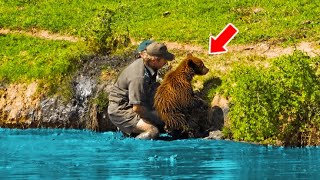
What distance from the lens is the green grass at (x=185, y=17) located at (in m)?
19.6

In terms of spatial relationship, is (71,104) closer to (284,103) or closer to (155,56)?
(155,56)

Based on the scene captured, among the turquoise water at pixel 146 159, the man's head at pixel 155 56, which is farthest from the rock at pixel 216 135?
the man's head at pixel 155 56

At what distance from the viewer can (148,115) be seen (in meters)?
15.9

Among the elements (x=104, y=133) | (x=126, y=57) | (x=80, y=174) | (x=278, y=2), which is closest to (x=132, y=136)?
(x=104, y=133)

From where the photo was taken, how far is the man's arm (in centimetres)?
1579

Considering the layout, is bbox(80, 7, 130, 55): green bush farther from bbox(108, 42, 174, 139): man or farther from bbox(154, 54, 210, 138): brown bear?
bbox(154, 54, 210, 138): brown bear

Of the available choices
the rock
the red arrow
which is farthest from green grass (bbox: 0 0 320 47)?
the rock

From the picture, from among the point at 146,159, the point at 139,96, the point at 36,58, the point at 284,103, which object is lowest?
the point at 146,159

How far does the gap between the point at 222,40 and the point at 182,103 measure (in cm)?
360

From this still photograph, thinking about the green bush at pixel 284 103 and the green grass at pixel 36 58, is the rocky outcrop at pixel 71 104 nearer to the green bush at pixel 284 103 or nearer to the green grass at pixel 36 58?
the green grass at pixel 36 58

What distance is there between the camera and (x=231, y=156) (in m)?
13.8

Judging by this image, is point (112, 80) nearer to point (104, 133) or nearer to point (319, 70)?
point (104, 133)

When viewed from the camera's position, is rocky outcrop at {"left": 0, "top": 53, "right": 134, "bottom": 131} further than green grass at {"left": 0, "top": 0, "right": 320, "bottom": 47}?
No

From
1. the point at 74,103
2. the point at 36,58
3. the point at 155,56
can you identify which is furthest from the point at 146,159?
the point at 36,58
